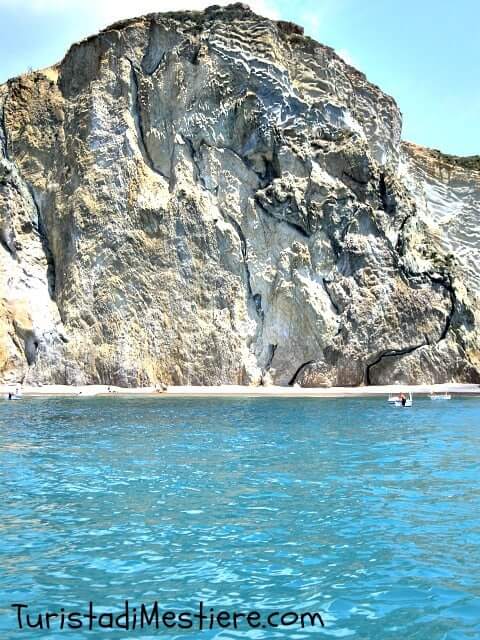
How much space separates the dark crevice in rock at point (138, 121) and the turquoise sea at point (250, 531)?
39415 millimetres

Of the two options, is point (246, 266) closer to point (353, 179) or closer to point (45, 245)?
point (353, 179)

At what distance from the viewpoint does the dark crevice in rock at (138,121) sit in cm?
5603

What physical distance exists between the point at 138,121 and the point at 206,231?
12655 millimetres

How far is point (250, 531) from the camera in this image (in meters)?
9.63

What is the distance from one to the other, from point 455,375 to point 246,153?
82.4 feet

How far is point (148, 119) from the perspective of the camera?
5644 centimetres

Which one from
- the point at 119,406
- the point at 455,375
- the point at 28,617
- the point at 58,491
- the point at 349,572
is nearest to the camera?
the point at 28,617

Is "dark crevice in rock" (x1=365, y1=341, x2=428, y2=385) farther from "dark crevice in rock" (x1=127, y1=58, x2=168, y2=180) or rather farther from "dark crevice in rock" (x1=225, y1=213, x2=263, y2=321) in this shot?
"dark crevice in rock" (x1=127, y1=58, x2=168, y2=180)

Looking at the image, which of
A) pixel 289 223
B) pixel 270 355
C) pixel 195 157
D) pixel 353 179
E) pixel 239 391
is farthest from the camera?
pixel 195 157

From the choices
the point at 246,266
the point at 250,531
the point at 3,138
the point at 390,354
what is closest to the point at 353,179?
the point at 246,266

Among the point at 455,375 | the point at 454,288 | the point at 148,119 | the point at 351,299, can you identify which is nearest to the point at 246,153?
the point at 148,119

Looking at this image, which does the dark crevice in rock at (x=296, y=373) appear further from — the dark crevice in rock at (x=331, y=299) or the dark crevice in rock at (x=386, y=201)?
the dark crevice in rock at (x=386, y=201)

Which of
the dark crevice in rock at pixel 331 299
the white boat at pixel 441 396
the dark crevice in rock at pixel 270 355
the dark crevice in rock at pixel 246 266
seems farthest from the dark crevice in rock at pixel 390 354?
the dark crevice in rock at pixel 246 266

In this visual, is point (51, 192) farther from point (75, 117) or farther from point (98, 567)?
point (98, 567)
